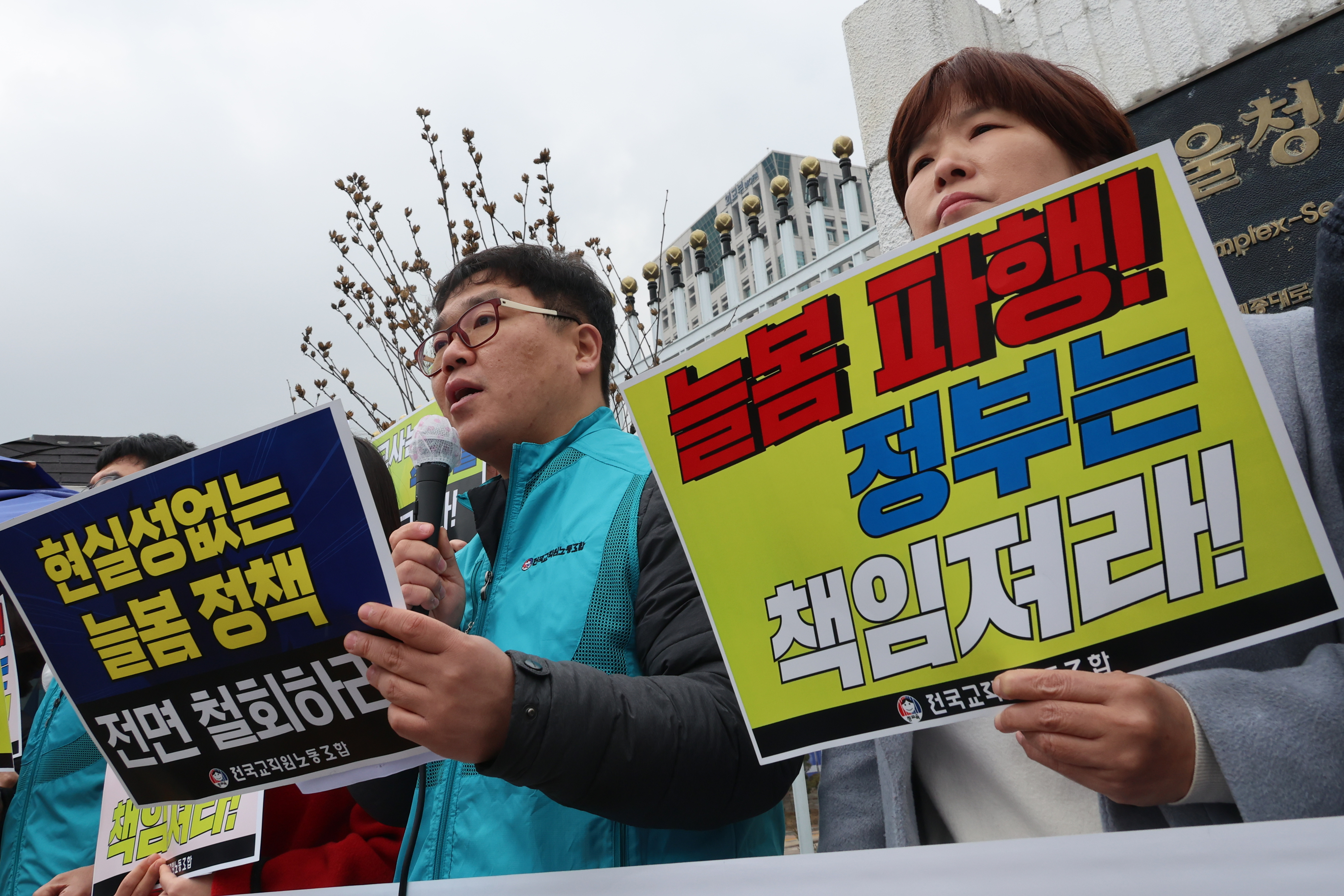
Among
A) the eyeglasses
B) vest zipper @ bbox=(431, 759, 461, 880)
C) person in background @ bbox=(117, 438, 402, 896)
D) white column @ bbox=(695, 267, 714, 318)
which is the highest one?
white column @ bbox=(695, 267, 714, 318)

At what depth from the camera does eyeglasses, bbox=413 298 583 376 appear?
5.76 feet

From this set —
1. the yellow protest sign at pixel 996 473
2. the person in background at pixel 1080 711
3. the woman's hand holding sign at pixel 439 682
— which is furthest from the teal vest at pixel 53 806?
the yellow protest sign at pixel 996 473

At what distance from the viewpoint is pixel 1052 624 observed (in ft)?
2.50

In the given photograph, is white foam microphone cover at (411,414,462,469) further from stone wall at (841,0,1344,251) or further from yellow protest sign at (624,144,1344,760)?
stone wall at (841,0,1344,251)

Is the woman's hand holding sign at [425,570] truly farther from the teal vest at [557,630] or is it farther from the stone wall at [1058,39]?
the stone wall at [1058,39]

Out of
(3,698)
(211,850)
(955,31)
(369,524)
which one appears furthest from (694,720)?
(955,31)

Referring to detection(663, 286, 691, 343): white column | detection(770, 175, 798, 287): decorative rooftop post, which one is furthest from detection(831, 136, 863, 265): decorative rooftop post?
detection(663, 286, 691, 343): white column

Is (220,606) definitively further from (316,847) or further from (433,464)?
(316,847)

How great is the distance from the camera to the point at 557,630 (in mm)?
1260

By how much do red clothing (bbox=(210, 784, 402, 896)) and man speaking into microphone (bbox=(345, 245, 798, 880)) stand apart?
39cm

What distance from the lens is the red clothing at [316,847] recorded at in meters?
1.53

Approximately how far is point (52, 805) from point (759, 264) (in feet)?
11.0

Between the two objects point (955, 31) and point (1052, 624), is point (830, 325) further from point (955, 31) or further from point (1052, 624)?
point (955, 31)

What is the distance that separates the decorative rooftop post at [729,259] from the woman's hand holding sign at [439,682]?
3308 millimetres
